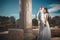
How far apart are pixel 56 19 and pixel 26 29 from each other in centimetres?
140

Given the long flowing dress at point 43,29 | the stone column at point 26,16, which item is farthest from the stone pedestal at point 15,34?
the long flowing dress at point 43,29

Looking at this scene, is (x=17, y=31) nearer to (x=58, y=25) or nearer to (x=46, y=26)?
(x=46, y=26)

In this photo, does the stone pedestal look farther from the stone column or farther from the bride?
the bride

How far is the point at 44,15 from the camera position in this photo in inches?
295

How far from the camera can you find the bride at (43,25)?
293 inches

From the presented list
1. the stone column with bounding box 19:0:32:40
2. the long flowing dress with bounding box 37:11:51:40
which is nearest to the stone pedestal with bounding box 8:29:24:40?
the stone column with bounding box 19:0:32:40

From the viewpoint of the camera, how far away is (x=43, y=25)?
24.4ft

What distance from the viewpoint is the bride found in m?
7.45

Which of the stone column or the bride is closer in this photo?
the bride

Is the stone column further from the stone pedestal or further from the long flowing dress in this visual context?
the long flowing dress

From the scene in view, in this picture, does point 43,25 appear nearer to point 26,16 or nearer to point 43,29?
point 43,29

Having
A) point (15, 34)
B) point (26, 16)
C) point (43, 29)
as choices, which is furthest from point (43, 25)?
point (15, 34)

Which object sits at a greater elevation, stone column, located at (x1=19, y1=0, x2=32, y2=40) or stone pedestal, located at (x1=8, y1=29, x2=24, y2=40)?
stone column, located at (x1=19, y1=0, x2=32, y2=40)

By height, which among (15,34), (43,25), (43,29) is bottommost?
(15,34)
